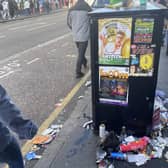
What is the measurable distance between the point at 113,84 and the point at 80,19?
3.50 meters

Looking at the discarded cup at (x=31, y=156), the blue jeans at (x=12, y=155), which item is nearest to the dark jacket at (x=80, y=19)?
the discarded cup at (x=31, y=156)

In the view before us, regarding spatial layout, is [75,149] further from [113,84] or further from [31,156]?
[113,84]

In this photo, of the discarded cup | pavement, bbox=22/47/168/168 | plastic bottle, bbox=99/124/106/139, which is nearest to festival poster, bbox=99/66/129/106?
plastic bottle, bbox=99/124/106/139

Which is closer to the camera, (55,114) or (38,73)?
(55,114)

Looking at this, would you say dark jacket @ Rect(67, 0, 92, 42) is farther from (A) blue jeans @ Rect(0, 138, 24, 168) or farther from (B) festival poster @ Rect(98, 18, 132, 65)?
(A) blue jeans @ Rect(0, 138, 24, 168)

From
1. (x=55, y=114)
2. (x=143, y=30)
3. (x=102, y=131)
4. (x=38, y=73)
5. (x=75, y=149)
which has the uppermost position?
(x=143, y=30)

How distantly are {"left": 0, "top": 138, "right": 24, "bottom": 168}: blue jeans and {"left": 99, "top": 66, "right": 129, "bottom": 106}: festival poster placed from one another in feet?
5.05

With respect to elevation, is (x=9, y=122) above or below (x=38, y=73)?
above

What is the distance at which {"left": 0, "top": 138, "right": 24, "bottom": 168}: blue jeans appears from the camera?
239 centimetres

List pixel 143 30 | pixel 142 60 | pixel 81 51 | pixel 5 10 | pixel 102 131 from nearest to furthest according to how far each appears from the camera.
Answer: pixel 143 30 < pixel 142 60 < pixel 102 131 < pixel 81 51 < pixel 5 10

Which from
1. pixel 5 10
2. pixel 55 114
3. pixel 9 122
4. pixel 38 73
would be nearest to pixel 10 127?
pixel 9 122

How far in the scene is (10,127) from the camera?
229 centimetres

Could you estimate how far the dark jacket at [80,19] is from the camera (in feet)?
22.6

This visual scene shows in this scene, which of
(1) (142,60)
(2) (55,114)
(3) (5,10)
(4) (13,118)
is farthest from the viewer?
(3) (5,10)
